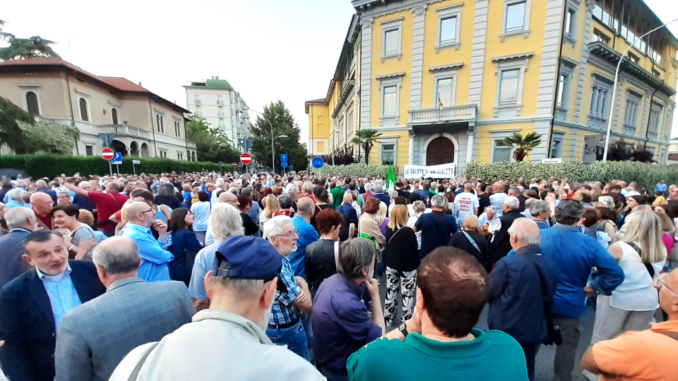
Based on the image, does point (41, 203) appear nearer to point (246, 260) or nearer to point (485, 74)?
point (246, 260)

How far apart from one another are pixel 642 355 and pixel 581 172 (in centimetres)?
1506

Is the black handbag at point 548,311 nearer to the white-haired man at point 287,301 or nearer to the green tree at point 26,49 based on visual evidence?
the white-haired man at point 287,301

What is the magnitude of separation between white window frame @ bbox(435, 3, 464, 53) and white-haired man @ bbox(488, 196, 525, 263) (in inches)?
709

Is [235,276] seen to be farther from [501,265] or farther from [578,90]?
[578,90]

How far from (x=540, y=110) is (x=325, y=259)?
65.6ft

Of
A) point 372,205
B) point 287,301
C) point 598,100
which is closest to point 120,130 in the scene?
point 372,205

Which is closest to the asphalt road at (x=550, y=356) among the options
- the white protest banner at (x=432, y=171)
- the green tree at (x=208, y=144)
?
the white protest banner at (x=432, y=171)

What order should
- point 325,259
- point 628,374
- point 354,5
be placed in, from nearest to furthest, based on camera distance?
point 628,374
point 325,259
point 354,5

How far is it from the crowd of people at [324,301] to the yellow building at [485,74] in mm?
16230

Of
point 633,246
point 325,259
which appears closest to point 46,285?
point 325,259

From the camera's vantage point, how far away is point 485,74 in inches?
722

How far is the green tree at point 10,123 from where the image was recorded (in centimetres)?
2019

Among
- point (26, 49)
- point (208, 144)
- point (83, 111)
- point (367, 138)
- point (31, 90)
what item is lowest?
point (367, 138)

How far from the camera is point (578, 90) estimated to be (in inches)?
746
